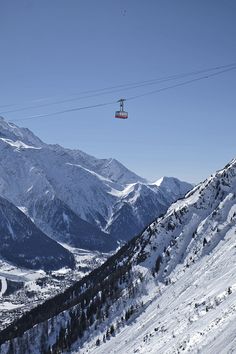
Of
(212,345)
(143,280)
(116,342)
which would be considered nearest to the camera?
(212,345)

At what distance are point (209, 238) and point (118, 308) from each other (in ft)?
145

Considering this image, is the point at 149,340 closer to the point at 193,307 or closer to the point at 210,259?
the point at 193,307

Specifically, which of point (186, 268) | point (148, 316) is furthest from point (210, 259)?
point (148, 316)

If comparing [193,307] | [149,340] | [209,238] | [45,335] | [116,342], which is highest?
[209,238]

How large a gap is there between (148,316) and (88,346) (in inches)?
1046

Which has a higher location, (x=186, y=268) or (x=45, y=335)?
(x=186, y=268)

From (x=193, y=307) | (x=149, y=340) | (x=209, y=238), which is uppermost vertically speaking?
(x=209, y=238)

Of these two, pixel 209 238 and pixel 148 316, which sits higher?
pixel 209 238

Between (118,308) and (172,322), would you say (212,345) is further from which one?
(118,308)

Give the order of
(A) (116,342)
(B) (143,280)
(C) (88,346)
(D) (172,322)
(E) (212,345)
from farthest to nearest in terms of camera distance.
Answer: (B) (143,280), (C) (88,346), (A) (116,342), (D) (172,322), (E) (212,345)

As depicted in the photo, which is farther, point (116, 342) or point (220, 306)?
point (116, 342)

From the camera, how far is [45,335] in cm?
18825

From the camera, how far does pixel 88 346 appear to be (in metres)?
152

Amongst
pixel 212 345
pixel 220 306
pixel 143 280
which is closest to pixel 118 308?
Answer: pixel 143 280
